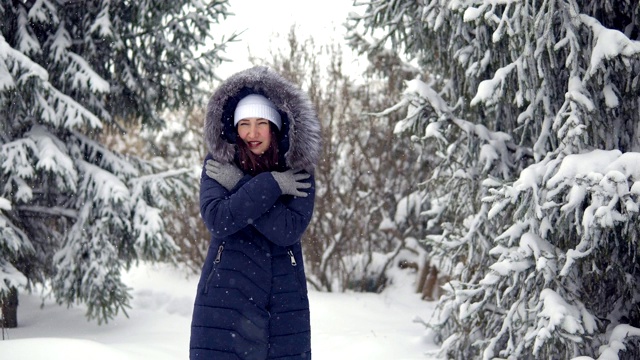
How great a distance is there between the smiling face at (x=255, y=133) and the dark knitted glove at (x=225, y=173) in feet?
0.42

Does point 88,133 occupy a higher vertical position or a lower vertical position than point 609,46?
higher

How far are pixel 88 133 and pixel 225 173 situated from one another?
6068mm

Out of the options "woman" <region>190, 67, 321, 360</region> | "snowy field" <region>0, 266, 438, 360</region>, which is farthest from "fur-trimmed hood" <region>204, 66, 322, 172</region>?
"snowy field" <region>0, 266, 438, 360</region>

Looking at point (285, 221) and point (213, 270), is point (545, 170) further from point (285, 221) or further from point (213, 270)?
point (213, 270)

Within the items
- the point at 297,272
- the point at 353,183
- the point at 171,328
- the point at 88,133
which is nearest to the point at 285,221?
the point at 297,272

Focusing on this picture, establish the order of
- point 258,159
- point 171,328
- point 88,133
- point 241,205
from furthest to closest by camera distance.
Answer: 1. point 88,133
2. point 171,328
3. point 258,159
4. point 241,205

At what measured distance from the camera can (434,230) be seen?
1024cm

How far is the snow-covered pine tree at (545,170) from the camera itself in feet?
12.8

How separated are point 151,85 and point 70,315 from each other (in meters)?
3.07

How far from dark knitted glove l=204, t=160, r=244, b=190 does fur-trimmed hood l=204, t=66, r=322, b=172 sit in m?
0.03

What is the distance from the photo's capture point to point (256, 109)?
9.61ft

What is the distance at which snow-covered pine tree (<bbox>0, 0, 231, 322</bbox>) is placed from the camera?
701cm

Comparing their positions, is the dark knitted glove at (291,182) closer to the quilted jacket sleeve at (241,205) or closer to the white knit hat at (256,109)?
the quilted jacket sleeve at (241,205)

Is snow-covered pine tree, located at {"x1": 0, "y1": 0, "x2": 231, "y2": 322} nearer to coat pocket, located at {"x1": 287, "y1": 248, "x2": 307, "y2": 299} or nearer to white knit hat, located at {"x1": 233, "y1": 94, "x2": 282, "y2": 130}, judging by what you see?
white knit hat, located at {"x1": 233, "y1": 94, "x2": 282, "y2": 130}
